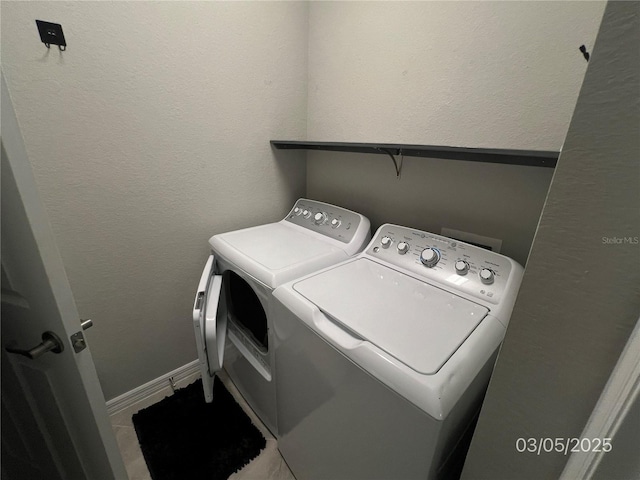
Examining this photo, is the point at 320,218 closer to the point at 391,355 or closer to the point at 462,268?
the point at 462,268

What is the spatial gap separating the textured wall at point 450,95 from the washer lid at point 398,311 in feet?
1.55

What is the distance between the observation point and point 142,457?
1.25 m

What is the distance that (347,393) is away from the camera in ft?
2.36

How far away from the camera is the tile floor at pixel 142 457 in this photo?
3.94ft

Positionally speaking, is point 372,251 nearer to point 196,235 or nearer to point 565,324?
point 565,324

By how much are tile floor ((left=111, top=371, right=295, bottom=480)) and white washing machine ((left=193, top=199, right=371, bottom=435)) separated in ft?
0.31

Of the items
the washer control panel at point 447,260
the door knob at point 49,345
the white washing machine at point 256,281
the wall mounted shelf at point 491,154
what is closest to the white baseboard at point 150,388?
the white washing machine at point 256,281

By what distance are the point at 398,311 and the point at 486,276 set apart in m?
0.37

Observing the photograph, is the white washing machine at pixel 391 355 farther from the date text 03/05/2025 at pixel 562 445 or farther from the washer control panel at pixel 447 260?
the date text 03/05/2025 at pixel 562 445

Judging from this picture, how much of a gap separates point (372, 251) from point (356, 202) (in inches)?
19.0

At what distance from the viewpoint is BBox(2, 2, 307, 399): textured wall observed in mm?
973

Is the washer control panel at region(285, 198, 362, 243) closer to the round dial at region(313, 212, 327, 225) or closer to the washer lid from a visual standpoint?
the round dial at region(313, 212, 327, 225)

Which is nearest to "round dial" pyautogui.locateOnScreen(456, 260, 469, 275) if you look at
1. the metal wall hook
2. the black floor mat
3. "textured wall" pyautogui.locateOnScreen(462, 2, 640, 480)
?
"textured wall" pyautogui.locateOnScreen(462, 2, 640, 480)

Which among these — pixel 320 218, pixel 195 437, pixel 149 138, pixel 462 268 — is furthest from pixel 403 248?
pixel 195 437
